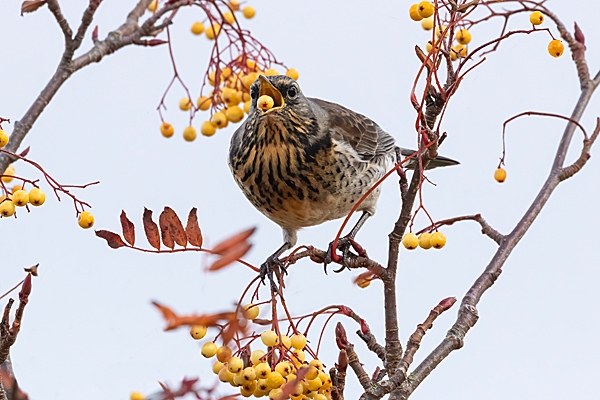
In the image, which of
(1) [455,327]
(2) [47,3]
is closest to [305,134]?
(2) [47,3]

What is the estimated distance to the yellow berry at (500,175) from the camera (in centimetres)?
265

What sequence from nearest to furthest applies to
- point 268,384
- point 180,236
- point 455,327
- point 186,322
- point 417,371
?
point 186,322, point 180,236, point 268,384, point 417,371, point 455,327

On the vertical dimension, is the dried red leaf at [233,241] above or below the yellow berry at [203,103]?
below

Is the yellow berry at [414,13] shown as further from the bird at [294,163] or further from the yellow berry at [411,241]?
the bird at [294,163]

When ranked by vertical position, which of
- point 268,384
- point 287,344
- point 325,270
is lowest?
point 268,384

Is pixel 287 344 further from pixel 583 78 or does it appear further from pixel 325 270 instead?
pixel 583 78

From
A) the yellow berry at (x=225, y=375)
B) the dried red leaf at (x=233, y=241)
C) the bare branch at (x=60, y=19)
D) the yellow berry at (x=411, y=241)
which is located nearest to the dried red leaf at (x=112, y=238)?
the yellow berry at (x=225, y=375)

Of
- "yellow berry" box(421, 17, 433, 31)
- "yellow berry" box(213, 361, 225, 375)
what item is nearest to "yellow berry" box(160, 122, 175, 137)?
"yellow berry" box(421, 17, 433, 31)

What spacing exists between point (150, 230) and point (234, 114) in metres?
1.58

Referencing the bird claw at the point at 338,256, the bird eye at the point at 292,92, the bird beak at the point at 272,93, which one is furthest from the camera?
the bird eye at the point at 292,92

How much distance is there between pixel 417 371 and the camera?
81.8 inches

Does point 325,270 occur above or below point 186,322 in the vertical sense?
above

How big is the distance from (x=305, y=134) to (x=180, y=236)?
1.90 meters

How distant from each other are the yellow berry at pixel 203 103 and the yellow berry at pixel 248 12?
48 centimetres
